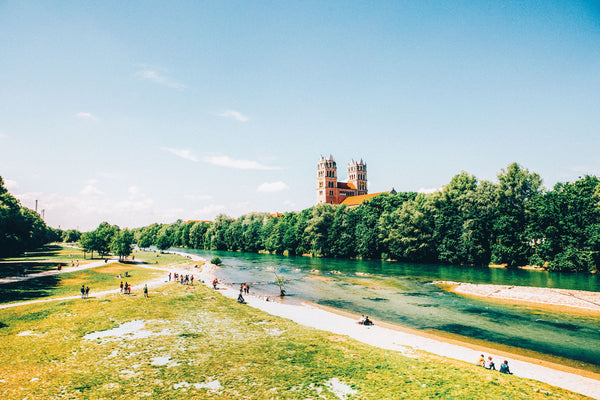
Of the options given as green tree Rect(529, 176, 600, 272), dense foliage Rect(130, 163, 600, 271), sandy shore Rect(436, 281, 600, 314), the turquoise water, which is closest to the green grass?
the turquoise water

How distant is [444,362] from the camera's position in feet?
74.1

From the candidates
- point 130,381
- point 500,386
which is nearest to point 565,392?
point 500,386

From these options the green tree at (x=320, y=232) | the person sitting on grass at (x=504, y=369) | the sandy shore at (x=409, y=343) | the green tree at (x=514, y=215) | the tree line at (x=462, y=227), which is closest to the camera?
the sandy shore at (x=409, y=343)

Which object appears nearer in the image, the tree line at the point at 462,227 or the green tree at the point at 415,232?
the tree line at the point at 462,227

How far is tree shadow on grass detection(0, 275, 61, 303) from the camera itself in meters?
41.5

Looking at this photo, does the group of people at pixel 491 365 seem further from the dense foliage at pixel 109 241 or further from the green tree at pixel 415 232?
the dense foliage at pixel 109 241

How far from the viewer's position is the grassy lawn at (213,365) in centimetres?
1798

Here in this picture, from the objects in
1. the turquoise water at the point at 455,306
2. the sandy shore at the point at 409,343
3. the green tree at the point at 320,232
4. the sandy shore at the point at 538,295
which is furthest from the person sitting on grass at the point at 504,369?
the green tree at the point at 320,232

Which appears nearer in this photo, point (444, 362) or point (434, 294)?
point (444, 362)

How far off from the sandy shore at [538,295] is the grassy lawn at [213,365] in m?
30.2

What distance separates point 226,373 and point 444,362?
45.9ft

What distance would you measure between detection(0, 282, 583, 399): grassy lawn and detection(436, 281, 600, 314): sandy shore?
99.2 feet

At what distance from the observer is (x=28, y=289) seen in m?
47.0

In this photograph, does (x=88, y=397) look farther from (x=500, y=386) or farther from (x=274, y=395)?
(x=500, y=386)
